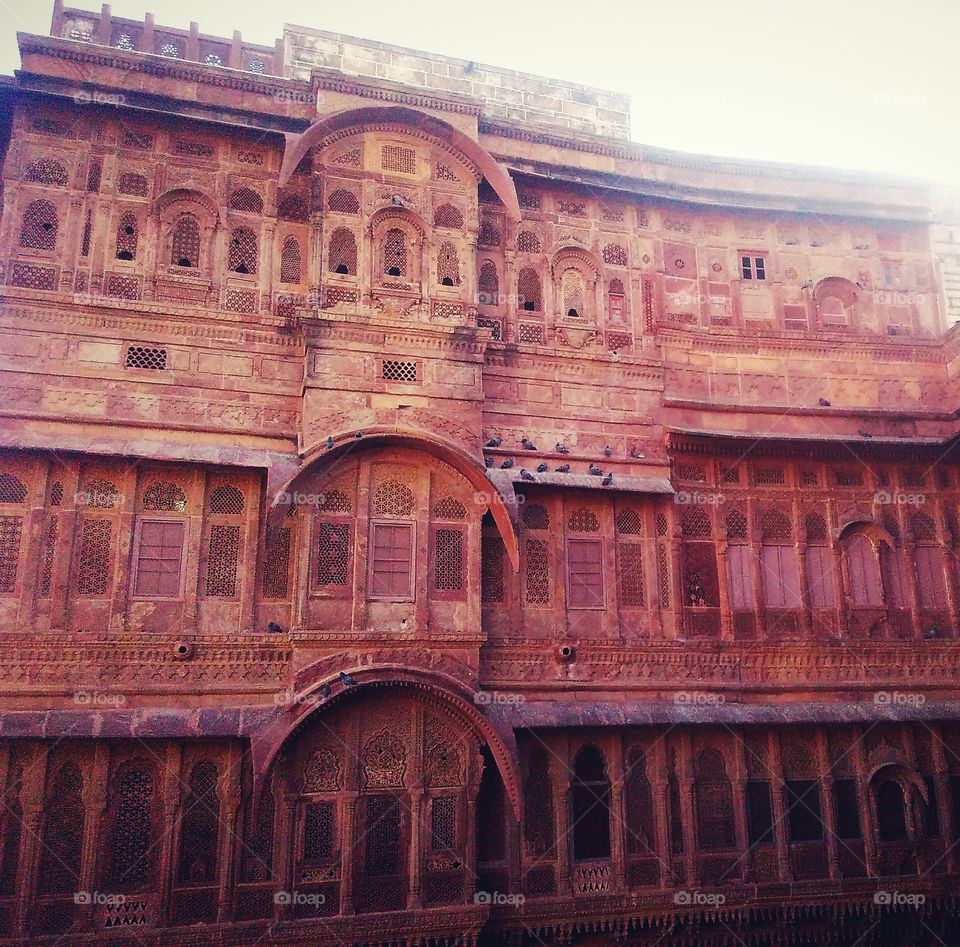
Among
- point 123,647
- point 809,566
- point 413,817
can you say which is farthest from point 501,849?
point 809,566

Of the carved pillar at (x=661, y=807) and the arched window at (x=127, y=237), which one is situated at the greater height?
the arched window at (x=127, y=237)

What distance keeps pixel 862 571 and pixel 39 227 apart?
13.1 m

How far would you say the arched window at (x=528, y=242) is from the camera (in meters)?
13.3

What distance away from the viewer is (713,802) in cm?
1188

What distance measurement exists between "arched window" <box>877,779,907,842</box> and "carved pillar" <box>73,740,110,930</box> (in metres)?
10.6

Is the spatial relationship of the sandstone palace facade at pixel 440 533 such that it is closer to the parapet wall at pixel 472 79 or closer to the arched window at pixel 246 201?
the arched window at pixel 246 201

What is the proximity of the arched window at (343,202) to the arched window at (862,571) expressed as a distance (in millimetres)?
9110

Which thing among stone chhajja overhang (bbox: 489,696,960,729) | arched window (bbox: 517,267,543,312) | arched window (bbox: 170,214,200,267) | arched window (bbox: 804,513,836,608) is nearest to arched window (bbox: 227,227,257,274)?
arched window (bbox: 170,214,200,267)

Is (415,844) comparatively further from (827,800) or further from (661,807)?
(827,800)

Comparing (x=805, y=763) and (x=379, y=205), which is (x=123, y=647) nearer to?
(x=379, y=205)
